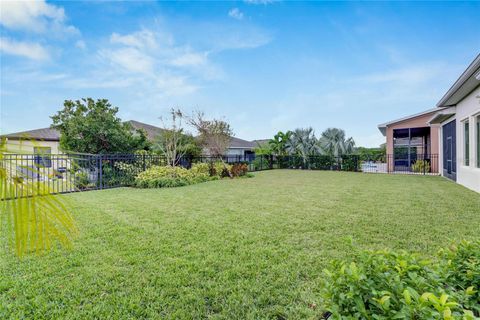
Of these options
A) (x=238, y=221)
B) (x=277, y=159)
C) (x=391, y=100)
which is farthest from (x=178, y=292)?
(x=277, y=159)

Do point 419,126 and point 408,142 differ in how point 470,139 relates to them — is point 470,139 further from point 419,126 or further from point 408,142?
point 408,142

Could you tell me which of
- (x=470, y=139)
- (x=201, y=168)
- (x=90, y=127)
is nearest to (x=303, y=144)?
(x=201, y=168)

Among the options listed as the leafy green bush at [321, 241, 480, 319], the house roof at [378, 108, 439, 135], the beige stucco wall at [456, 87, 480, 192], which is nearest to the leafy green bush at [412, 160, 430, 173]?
the house roof at [378, 108, 439, 135]

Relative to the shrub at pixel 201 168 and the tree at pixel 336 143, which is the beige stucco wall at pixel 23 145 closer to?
the shrub at pixel 201 168

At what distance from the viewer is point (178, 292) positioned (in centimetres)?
243

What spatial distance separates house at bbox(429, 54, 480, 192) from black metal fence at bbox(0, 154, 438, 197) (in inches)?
202

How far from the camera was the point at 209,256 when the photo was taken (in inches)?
125

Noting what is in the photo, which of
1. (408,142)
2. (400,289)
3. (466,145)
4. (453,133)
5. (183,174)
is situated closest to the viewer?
(400,289)

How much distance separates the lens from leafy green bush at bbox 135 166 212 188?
33.1 ft

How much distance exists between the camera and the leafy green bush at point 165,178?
10094 mm

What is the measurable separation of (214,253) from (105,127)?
10.9 metres

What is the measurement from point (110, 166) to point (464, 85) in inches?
504

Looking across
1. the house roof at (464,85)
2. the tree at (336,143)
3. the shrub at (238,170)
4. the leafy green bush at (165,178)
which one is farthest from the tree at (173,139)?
the tree at (336,143)

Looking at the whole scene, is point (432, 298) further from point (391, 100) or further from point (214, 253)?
point (391, 100)
